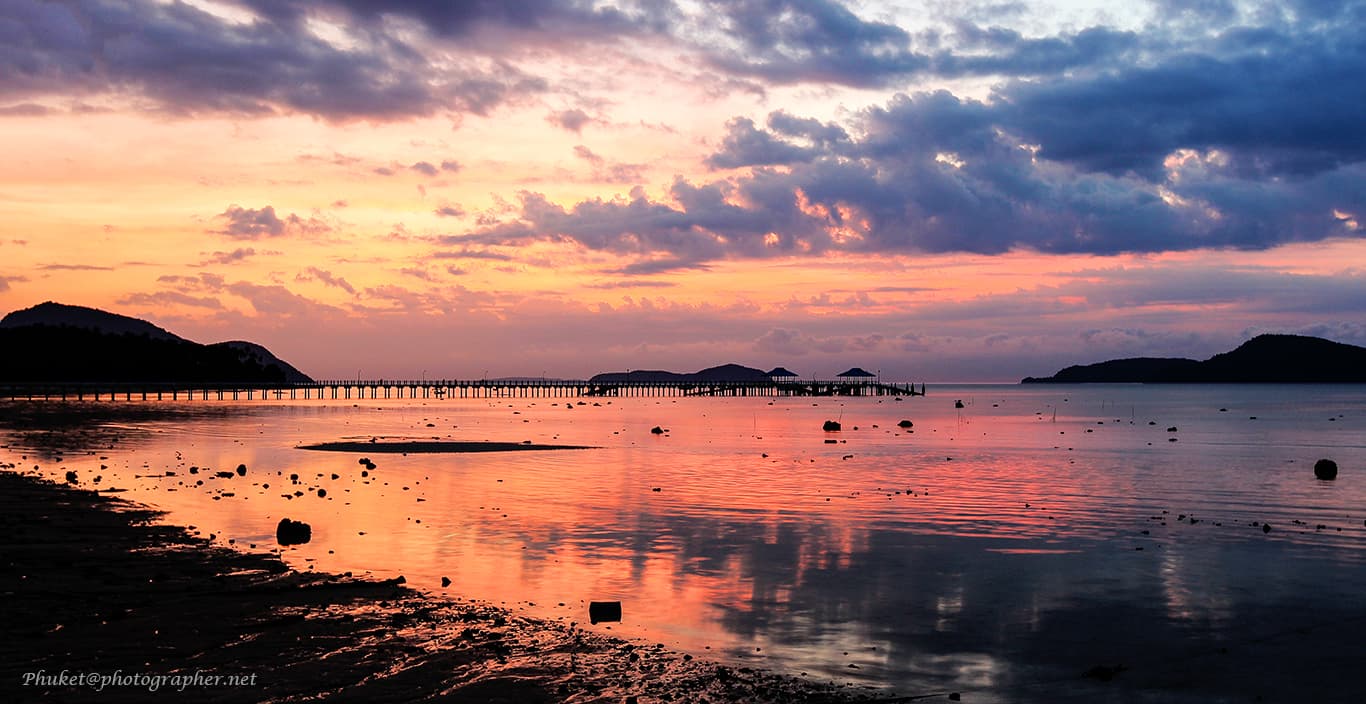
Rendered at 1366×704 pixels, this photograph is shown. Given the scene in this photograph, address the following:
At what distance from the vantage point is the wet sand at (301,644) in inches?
517

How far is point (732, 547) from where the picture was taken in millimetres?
26766

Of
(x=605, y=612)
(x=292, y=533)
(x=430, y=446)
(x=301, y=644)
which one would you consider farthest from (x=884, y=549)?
(x=430, y=446)

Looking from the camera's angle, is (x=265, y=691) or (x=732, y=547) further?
(x=732, y=547)

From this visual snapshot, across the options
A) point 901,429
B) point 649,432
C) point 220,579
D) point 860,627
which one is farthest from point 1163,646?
point 901,429

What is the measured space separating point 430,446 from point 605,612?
154 ft

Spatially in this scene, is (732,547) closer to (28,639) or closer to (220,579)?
(220,579)

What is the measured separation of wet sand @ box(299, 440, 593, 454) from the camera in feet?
195

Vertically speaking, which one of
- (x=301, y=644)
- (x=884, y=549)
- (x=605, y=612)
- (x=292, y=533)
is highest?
(x=292, y=533)

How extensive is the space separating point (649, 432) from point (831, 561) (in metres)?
61.4

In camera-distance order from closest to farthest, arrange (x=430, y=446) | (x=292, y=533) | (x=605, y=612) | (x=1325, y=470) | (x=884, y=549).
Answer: (x=605, y=612) < (x=292, y=533) < (x=884, y=549) < (x=1325, y=470) < (x=430, y=446)

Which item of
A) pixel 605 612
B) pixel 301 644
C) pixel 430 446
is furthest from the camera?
pixel 430 446

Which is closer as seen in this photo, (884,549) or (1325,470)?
(884,549)

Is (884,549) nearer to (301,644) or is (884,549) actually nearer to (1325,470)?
(301,644)

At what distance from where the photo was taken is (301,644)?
1500cm
